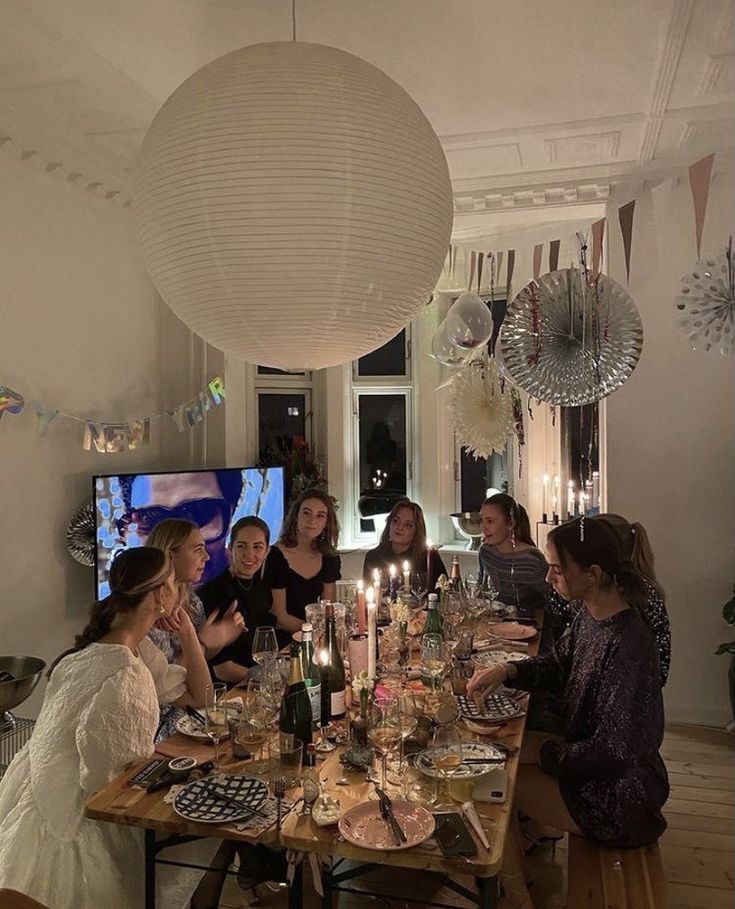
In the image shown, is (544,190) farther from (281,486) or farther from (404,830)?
(404,830)

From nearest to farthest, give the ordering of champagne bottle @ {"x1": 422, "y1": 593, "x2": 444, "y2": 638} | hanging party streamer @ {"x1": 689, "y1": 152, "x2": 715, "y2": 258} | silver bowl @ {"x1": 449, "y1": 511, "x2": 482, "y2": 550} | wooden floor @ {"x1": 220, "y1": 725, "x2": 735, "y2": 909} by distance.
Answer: wooden floor @ {"x1": 220, "y1": 725, "x2": 735, "y2": 909}
champagne bottle @ {"x1": 422, "y1": 593, "x2": 444, "y2": 638}
hanging party streamer @ {"x1": 689, "y1": 152, "x2": 715, "y2": 258}
silver bowl @ {"x1": 449, "y1": 511, "x2": 482, "y2": 550}

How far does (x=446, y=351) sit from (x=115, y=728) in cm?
305

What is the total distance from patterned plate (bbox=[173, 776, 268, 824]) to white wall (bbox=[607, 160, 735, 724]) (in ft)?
9.45

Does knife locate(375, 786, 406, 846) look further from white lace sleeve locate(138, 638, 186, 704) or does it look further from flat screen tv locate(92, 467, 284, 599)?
flat screen tv locate(92, 467, 284, 599)

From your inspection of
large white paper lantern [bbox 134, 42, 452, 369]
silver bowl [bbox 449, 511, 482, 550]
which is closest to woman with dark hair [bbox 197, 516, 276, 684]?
large white paper lantern [bbox 134, 42, 452, 369]

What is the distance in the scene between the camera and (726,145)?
357cm

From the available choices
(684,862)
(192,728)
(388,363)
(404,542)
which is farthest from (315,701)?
(388,363)

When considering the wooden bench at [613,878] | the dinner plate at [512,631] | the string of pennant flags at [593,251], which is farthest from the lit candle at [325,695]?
the string of pennant flags at [593,251]

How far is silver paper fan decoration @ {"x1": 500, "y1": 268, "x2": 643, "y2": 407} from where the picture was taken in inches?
111

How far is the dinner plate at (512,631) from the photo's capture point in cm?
290

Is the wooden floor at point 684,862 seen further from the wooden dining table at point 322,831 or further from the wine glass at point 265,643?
the wine glass at point 265,643

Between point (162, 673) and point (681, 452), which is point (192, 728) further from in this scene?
point (681, 452)

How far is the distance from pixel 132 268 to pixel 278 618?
2.17 m

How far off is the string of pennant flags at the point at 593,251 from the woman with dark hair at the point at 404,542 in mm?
1285
